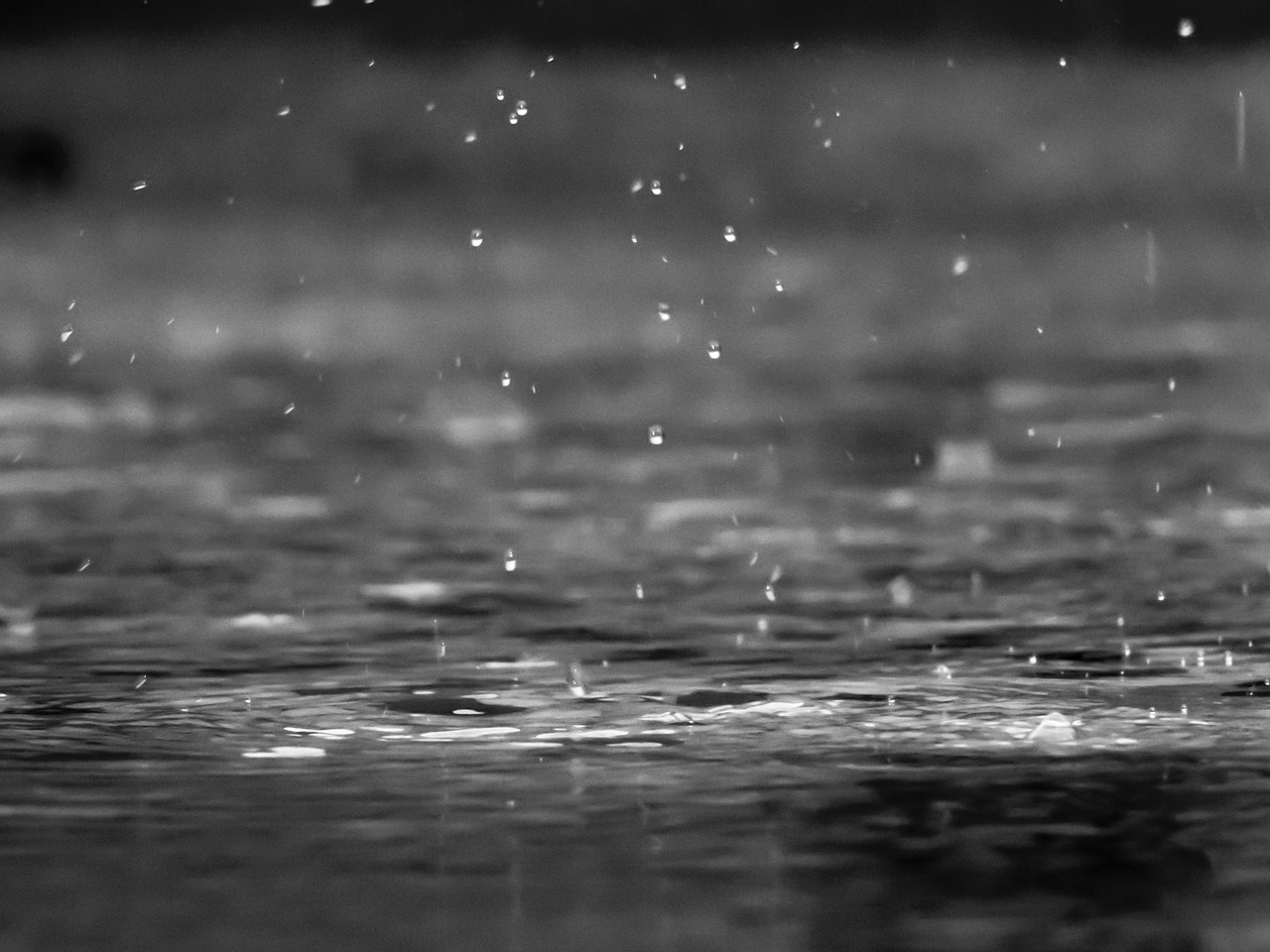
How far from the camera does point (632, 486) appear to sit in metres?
6.48

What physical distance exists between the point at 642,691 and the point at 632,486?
2547 millimetres

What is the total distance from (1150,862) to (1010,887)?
192mm

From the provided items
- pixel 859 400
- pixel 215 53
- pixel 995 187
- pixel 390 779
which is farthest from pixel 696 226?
pixel 390 779

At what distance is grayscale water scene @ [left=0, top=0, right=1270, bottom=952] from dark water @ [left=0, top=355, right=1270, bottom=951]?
14 millimetres

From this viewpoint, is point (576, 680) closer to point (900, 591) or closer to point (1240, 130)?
point (900, 591)

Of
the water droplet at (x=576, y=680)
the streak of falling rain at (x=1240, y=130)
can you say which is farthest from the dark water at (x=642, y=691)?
the streak of falling rain at (x=1240, y=130)

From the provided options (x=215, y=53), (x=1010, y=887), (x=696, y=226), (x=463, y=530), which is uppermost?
(x=215, y=53)

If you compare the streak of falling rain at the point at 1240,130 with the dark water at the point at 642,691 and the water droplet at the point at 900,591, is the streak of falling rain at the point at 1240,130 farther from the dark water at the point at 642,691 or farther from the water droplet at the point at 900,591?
the water droplet at the point at 900,591

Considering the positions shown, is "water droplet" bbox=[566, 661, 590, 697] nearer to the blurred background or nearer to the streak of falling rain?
the blurred background

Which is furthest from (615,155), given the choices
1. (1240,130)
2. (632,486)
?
(632,486)

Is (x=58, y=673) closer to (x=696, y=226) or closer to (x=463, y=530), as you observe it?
(x=463, y=530)

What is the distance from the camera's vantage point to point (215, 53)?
11.6m

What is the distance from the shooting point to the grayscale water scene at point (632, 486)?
9.55ft

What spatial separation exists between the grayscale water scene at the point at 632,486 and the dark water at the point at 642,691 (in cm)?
1
